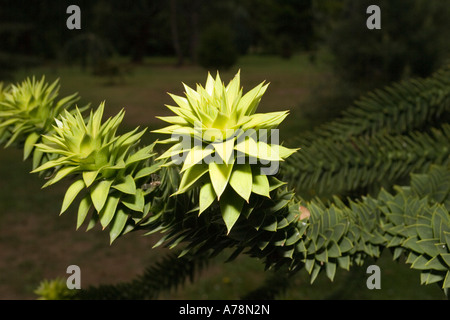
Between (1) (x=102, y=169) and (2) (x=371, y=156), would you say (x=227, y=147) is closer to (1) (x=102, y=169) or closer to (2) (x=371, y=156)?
(1) (x=102, y=169)

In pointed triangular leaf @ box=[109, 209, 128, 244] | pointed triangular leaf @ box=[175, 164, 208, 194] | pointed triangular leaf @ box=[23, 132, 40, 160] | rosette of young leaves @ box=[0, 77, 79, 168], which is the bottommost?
pointed triangular leaf @ box=[109, 209, 128, 244]

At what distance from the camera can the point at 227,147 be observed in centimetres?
42

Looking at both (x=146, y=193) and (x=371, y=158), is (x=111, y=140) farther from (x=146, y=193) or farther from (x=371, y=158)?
(x=371, y=158)

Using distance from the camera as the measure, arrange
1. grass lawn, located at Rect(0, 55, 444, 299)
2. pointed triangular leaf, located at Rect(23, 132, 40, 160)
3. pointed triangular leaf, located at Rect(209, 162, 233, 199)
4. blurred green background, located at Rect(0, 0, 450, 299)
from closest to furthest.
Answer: pointed triangular leaf, located at Rect(209, 162, 233, 199) → pointed triangular leaf, located at Rect(23, 132, 40, 160) → grass lawn, located at Rect(0, 55, 444, 299) → blurred green background, located at Rect(0, 0, 450, 299)

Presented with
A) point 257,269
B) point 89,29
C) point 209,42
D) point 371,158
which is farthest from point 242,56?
point 371,158

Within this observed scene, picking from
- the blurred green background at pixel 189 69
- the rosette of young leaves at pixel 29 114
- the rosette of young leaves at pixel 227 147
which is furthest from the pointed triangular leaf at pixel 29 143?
the blurred green background at pixel 189 69

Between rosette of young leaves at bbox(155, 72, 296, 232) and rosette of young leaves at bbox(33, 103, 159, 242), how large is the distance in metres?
0.08

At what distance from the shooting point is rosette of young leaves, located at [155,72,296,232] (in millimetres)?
427

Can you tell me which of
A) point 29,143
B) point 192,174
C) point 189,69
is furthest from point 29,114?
point 189,69

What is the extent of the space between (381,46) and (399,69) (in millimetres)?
248

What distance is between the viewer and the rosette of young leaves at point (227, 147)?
43 centimetres

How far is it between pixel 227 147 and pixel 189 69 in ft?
Result: 25.0

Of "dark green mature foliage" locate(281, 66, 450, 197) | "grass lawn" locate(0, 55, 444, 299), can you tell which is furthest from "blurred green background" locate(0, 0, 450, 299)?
"dark green mature foliage" locate(281, 66, 450, 197)

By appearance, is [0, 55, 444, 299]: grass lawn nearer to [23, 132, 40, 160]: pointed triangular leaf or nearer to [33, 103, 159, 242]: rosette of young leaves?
[23, 132, 40, 160]: pointed triangular leaf
